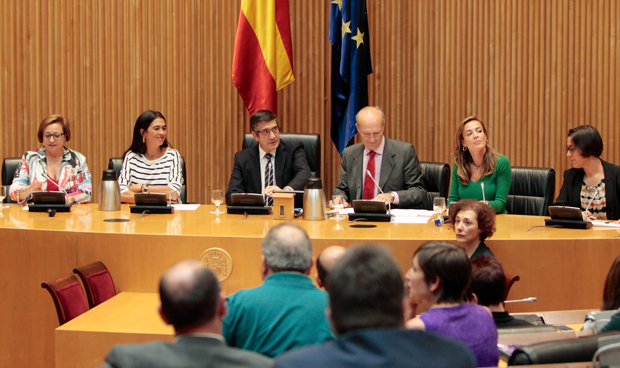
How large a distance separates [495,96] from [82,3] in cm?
404

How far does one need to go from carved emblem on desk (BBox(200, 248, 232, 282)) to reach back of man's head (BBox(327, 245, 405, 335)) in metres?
1.94

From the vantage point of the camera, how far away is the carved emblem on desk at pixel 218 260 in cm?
310

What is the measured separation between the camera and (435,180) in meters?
4.57

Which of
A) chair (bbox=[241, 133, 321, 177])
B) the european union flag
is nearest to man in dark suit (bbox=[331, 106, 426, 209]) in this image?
chair (bbox=[241, 133, 321, 177])

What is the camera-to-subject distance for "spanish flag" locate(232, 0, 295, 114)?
17.6 ft

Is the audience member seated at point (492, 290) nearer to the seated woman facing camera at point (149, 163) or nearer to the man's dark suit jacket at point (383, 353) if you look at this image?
the man's dark suit jacket at point (383, 353)

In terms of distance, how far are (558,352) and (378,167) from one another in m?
2.97

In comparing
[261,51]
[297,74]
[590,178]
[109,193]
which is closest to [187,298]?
[109,193]

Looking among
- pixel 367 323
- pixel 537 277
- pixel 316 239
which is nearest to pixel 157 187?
pixel 316 239

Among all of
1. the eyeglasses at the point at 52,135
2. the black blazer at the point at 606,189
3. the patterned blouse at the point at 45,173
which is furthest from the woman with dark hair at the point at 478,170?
the eyeglasses at the point at 52,135

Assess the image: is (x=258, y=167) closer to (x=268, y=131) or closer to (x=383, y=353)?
(x=268, y=131)

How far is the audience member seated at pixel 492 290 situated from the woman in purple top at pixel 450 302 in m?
0.29

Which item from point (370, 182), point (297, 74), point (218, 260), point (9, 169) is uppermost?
point (297, 74)

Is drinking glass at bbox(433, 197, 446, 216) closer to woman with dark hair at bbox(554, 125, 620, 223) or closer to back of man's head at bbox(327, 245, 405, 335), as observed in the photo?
woman with dark hair at bbox(554, 125, 620, 223)
